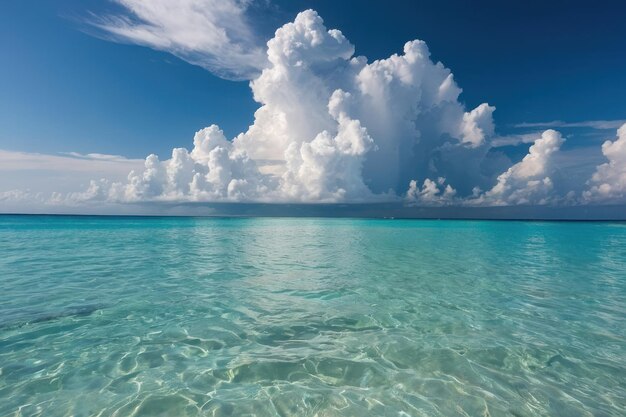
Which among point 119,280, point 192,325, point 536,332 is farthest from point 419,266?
point 119,280

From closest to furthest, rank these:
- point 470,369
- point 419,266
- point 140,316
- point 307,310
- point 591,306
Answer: point 470,369, point 140,316, point 307,310, point 591,306, point 419,266

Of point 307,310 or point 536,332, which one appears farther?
point 307,310

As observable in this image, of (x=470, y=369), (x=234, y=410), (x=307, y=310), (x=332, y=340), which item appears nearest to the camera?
(x=234, y=410)

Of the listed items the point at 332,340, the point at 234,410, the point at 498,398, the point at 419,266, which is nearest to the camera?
the point at 234,410

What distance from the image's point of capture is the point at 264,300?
47.3 feet

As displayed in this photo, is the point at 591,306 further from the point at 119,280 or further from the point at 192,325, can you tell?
the point at 119,280

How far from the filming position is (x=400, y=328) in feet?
35.9

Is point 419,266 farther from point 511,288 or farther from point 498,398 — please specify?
point 498,398

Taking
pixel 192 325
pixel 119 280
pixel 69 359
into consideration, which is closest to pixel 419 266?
pixel 192 325

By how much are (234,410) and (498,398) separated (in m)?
5.47

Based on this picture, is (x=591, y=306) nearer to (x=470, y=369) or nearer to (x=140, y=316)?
(x=470, y=369)

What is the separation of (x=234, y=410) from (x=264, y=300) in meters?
7.97

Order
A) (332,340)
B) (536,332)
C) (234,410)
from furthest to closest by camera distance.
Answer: (536,332) → (332,340) → (234,410)

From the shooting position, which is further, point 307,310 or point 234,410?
point 307,310
